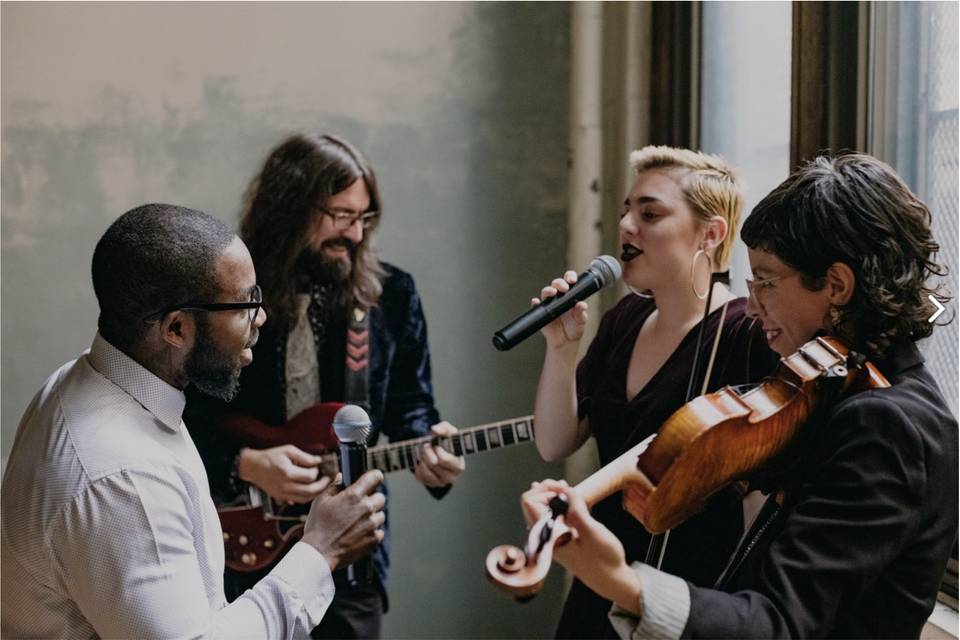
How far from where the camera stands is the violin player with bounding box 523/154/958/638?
4.00 ft

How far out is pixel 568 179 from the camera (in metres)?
3.55

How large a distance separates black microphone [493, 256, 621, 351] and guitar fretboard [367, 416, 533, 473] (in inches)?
25.4

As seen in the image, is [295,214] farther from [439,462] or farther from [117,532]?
[117,532]

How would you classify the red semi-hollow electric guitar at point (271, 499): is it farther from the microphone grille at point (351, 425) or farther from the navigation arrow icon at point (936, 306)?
the navigation arrow icon at point (936, 306)

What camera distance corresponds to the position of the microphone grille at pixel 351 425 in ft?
5.64

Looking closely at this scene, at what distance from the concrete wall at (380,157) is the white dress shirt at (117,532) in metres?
1.86

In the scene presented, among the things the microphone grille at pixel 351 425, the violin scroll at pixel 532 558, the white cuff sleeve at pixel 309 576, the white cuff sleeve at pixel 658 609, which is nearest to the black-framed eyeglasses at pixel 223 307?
the microphone grille at pixel 351 425

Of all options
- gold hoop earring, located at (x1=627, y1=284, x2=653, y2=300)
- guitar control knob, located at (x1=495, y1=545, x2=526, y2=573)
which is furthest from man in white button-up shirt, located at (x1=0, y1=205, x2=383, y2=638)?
gold hoop earring, located at (x1=627, y1=284, x2=653, y2=300)

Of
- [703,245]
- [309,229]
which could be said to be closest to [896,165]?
[703,245]

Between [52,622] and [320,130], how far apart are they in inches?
87.4

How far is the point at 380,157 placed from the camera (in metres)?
3.42

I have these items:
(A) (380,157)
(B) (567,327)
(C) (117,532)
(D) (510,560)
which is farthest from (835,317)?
(A) (380,157)

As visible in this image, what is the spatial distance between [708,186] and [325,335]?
3.68 ft

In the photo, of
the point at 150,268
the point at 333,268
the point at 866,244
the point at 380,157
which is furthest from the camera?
the point at 380,157
